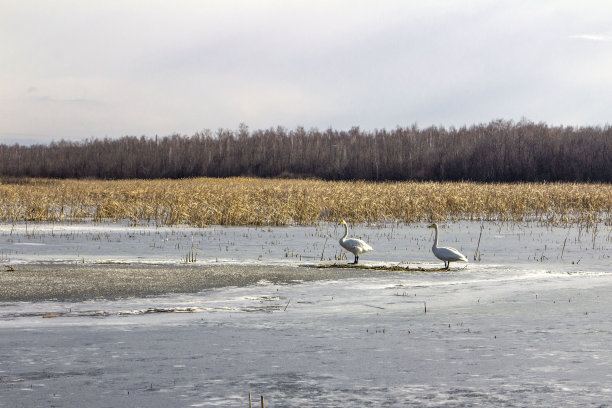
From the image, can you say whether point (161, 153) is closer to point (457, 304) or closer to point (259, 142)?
point (259, 142)

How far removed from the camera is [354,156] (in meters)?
76.5

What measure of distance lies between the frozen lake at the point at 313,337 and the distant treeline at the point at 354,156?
4900cm

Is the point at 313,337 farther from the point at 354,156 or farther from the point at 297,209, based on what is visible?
the point at 354,156

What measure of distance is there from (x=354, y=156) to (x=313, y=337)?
232 ft

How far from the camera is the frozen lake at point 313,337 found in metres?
4.50

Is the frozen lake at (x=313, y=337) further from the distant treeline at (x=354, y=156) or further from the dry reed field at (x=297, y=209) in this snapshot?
the distant treeline at (x=354, y=156)

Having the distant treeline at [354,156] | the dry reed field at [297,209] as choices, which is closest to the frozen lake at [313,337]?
the dry reed field at [297,209]

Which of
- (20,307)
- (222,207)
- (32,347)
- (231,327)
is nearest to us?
(32,347)

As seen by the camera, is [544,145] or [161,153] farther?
[161,153]

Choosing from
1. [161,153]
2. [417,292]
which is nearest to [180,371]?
[417,292]

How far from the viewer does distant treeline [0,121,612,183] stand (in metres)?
66.6

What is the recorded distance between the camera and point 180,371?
4.99 metres

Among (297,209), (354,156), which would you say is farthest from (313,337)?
(354,156)

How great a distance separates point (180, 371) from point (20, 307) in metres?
3.47
